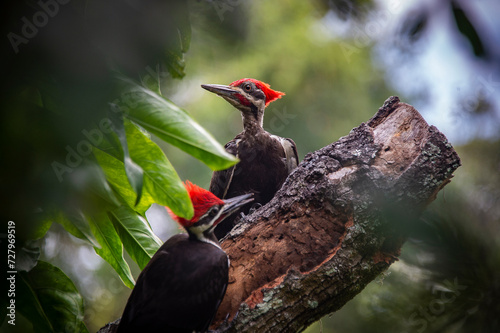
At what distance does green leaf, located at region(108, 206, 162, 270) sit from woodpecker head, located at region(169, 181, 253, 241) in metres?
0.18

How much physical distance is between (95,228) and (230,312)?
75 cm

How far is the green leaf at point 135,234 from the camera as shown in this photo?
2081 millimetres

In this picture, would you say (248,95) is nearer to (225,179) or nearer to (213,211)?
(225,179)

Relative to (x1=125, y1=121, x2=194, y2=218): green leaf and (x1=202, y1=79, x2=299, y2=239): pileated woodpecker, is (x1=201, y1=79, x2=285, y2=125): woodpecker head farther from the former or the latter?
(x1=125, y1=121, x2=194, y2=218): green leaf

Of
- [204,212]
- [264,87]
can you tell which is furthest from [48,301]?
[264,87]

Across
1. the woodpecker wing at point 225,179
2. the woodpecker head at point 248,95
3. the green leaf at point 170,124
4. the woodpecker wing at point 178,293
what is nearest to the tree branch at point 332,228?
the woodpecker wing at point 178,293

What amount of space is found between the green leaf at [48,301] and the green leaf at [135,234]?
13.2 inches

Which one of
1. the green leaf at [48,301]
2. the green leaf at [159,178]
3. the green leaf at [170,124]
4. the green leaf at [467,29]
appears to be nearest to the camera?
the green leaf at [467,29]

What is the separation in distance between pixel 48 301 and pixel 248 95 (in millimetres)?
2047

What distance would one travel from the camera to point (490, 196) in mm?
1802

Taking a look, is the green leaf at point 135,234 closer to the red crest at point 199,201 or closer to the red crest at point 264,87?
the red crest at point 199,201

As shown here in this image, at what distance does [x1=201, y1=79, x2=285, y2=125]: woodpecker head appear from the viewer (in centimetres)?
329

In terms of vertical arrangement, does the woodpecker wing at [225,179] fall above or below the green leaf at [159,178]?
below

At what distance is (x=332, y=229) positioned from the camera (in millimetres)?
2059
